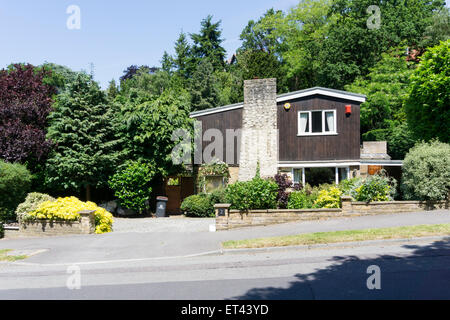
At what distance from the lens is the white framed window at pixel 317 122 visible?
64.0ft

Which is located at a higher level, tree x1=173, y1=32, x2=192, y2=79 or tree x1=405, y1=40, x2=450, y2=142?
tree x1=173, y1=32, x2=192, y2=79

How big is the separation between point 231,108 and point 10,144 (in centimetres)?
1108

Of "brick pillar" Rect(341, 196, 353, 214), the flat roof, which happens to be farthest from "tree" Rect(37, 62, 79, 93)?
"brick pillar" Rect(341, 196, 353, 214)

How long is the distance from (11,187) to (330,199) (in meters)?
13.3

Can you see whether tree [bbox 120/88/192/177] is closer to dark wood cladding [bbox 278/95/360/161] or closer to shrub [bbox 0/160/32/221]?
shrub [bbox 0/160/32/221]

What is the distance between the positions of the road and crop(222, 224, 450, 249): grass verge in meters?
0.35

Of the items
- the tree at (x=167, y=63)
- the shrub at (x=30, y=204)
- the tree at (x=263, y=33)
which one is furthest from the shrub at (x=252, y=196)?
the tree at (x=167, y=63)

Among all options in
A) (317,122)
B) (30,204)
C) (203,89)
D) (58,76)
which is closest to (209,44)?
(203,89)

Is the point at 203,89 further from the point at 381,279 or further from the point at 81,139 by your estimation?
the point at 381,279

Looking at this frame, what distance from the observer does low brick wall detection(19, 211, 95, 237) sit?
44.5 ft

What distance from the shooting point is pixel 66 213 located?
44.6 ft

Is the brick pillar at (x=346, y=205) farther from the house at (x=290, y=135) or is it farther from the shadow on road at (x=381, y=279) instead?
the house at (x=290, y=135)

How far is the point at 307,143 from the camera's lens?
1970 centimetres

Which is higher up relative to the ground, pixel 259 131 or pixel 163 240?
pixel 259 131
